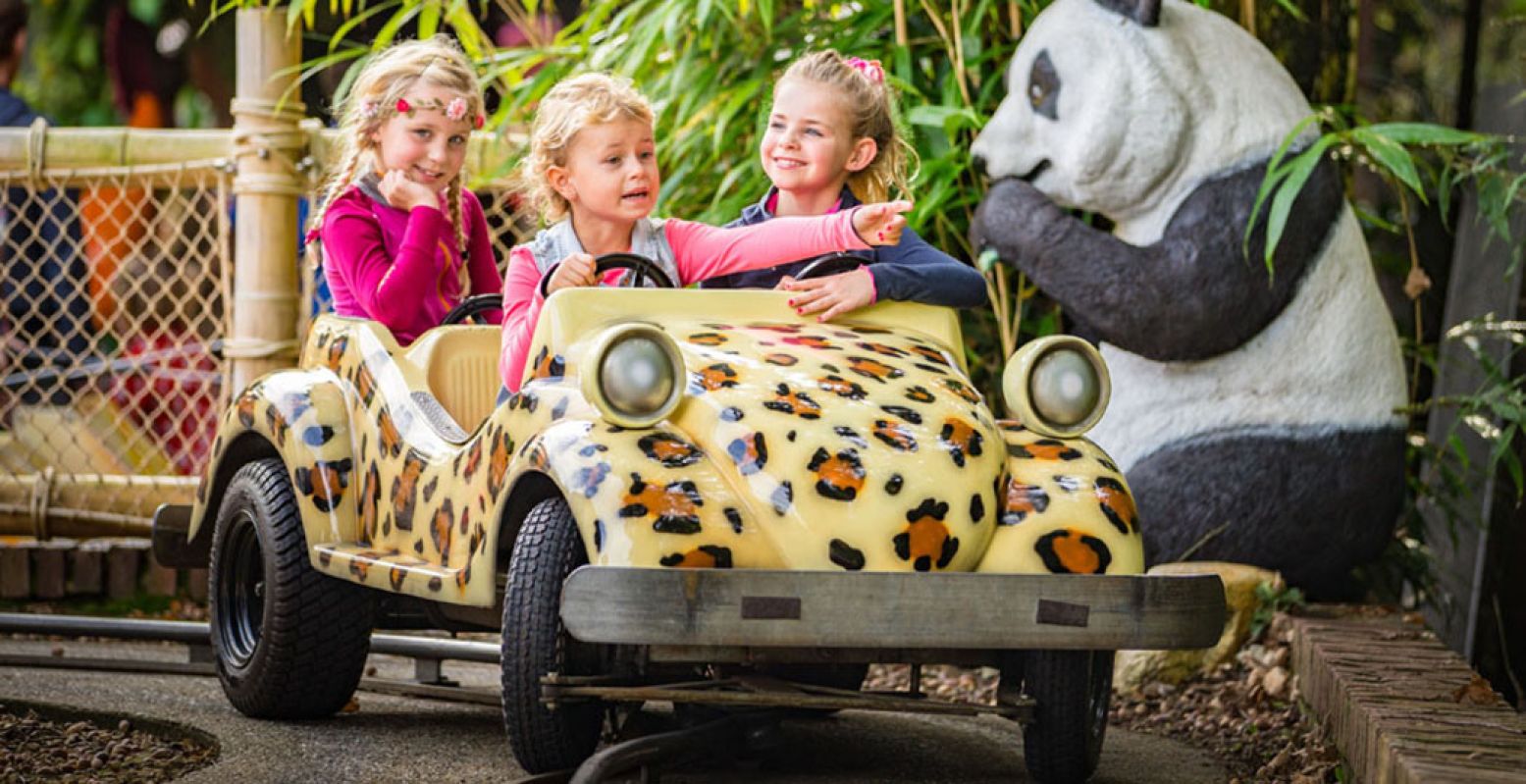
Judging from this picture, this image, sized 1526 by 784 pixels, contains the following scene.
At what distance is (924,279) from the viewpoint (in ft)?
10.9

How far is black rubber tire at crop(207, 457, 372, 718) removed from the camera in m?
3.52

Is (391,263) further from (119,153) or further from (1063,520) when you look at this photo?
(119,153)

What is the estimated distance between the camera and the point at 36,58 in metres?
11.3

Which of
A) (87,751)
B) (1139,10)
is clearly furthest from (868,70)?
(87,751)

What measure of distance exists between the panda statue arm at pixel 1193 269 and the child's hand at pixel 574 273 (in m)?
1.54

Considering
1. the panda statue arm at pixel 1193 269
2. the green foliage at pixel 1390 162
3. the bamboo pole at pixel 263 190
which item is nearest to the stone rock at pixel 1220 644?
the panda statue arm at pixel 1193 269

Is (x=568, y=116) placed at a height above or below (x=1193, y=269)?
above

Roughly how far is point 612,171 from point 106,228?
3155mm

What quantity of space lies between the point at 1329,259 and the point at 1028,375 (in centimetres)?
152

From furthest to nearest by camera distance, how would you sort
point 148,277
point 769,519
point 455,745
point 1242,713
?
point 148,277 → point 1242,713 → point 455,745 → point 769,519

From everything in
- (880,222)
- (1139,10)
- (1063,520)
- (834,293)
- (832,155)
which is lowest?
(1063,520)

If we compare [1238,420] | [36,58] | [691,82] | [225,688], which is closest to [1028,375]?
[1238,420]

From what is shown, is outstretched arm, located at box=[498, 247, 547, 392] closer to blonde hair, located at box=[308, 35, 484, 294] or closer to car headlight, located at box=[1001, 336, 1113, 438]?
blonde hair, located at box=[308, 35, 484, 294]

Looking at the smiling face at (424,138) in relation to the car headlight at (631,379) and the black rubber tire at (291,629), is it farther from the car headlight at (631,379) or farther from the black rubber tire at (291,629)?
the car headlight at (631,379)
